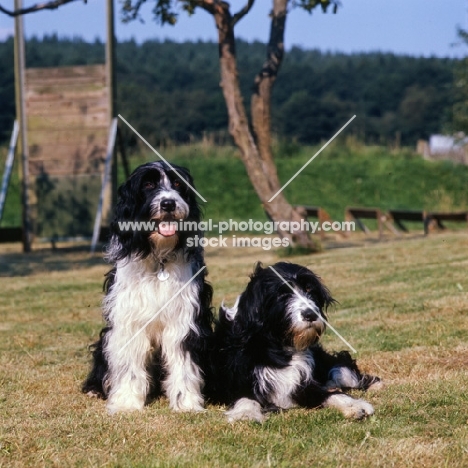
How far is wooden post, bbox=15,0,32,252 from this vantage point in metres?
17.8

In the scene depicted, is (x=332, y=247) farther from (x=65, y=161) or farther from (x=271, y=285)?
(x=271, y=285)

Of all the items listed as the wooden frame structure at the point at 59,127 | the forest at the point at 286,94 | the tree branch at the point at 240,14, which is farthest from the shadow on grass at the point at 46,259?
the forest at the point at 286,94

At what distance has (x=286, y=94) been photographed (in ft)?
193

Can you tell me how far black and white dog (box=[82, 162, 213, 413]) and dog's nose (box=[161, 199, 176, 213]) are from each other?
0.25 feet

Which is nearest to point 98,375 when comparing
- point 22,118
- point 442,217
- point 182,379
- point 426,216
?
point 182,379

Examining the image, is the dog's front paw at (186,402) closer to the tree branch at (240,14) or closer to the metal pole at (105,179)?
the tree branch at (240,14)

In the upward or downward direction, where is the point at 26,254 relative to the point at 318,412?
downward

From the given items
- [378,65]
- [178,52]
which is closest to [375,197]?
[378,65]

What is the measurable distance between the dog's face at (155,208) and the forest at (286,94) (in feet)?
87.5

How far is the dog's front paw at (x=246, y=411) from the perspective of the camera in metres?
5.24

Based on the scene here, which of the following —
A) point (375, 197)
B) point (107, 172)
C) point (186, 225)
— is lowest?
point (375, 197)

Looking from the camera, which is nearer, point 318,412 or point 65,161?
point 318,412

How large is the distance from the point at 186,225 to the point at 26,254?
1279 cm

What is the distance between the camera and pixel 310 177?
91.4 feet
